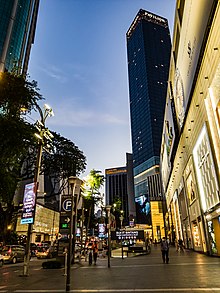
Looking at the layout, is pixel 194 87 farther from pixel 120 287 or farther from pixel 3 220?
pixel 3 220

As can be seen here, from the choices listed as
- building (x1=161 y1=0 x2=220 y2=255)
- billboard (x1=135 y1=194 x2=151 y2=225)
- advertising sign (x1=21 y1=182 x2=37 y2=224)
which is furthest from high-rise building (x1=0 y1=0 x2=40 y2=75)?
billboard (x1=135 y1=194 x2=151 y2=225)

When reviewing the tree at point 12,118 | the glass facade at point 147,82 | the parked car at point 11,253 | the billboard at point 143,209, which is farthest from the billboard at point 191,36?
the glass facade at point 147,82

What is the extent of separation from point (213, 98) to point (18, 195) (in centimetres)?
5351

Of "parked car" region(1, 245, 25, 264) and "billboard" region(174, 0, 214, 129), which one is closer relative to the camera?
"billboard" region(174, 0, 214, 129)

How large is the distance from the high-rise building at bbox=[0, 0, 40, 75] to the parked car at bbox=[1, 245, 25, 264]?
5812 cm

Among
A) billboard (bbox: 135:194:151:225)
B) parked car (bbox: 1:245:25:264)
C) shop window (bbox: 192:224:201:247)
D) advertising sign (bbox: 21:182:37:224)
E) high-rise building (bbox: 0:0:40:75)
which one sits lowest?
parked car (bbox: 1:245:25:264)

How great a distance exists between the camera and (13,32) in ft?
268

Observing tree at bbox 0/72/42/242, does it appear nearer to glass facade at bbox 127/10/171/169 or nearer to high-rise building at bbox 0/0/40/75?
high-rise building at bbox 0/0/40/75

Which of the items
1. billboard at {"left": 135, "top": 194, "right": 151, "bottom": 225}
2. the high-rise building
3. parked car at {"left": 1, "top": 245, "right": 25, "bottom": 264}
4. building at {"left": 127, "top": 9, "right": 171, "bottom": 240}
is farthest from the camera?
building at {"left": 127, "top": 9, "right": 171, "bottom": 240}

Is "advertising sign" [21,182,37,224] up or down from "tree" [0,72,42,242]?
down

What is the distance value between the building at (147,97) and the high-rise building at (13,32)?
81132 mm

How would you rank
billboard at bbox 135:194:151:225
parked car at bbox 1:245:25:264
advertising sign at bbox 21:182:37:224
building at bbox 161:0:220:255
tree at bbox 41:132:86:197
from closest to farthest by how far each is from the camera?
advertising sign at bbox 21:182:37:224 < building at bbox 161:0:220:255 < parked car at bbox 1:245:25:264 < tree at bbox 41:132:86:197 < billboard at bbox 135:194:151:225

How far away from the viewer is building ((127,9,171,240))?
12962 cm

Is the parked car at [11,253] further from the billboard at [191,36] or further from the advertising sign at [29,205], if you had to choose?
the billboard at [191,36]
